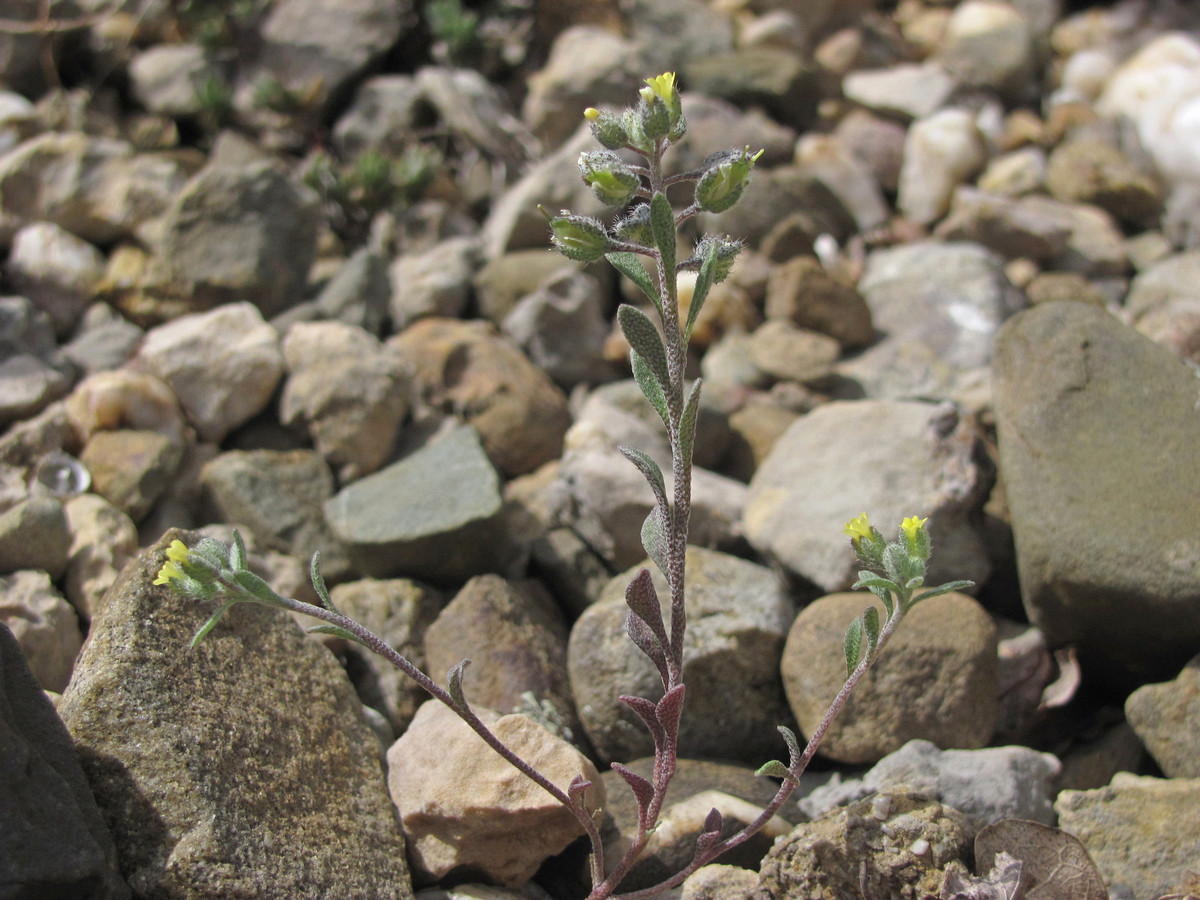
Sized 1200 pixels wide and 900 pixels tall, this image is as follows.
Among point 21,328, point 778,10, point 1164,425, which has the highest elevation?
point 778,10

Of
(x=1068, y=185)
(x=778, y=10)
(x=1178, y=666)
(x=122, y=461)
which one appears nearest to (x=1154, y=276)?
(x=1068, y=185)

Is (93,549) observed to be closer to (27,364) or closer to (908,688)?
(27,364)

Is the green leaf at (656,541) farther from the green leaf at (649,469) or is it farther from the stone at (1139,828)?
the stone at (1139,828)

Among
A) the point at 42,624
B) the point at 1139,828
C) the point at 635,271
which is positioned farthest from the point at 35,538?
the point at 1139,828

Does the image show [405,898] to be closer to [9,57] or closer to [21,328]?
[21,328]

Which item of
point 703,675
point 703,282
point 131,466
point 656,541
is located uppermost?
point 703,282

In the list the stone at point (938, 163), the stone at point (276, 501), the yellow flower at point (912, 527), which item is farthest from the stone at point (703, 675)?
the stone at point (938, 163)
